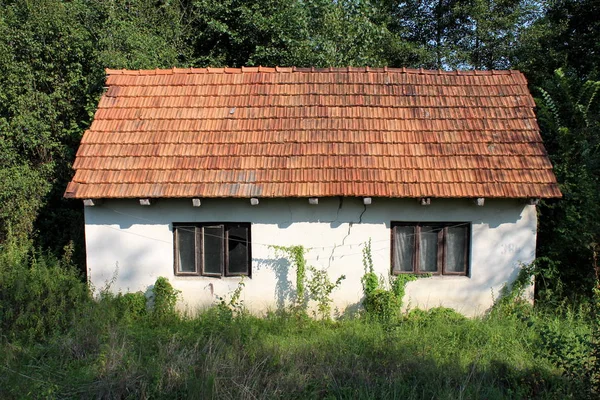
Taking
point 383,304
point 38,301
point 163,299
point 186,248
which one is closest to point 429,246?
point 383,304

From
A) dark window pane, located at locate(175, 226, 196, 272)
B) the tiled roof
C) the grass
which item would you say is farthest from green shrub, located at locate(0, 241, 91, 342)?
dark window pane, located at locate(175, 226, 196, 272)

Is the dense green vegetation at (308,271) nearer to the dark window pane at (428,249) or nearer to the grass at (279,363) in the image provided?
the grass at (279,363)

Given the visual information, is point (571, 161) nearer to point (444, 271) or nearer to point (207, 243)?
point (444, 271)

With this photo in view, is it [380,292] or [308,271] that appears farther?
[308,271]

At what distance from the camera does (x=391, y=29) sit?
19.5 metres

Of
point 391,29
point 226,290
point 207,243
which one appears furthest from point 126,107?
point 391,29

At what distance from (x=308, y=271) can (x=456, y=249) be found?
9.50 feet

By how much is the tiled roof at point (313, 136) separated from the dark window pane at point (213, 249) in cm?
89

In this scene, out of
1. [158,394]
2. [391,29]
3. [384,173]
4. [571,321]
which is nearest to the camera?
[158,394]

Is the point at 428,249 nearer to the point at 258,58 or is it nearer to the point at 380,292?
the point at 380,292

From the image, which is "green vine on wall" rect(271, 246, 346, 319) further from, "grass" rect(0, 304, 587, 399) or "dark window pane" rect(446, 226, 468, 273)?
"dark window pane" rect(446, 226, 468, 273)

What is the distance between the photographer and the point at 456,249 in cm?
870

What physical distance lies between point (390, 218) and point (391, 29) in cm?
1360

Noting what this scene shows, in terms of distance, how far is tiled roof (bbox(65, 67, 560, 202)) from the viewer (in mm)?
8305
